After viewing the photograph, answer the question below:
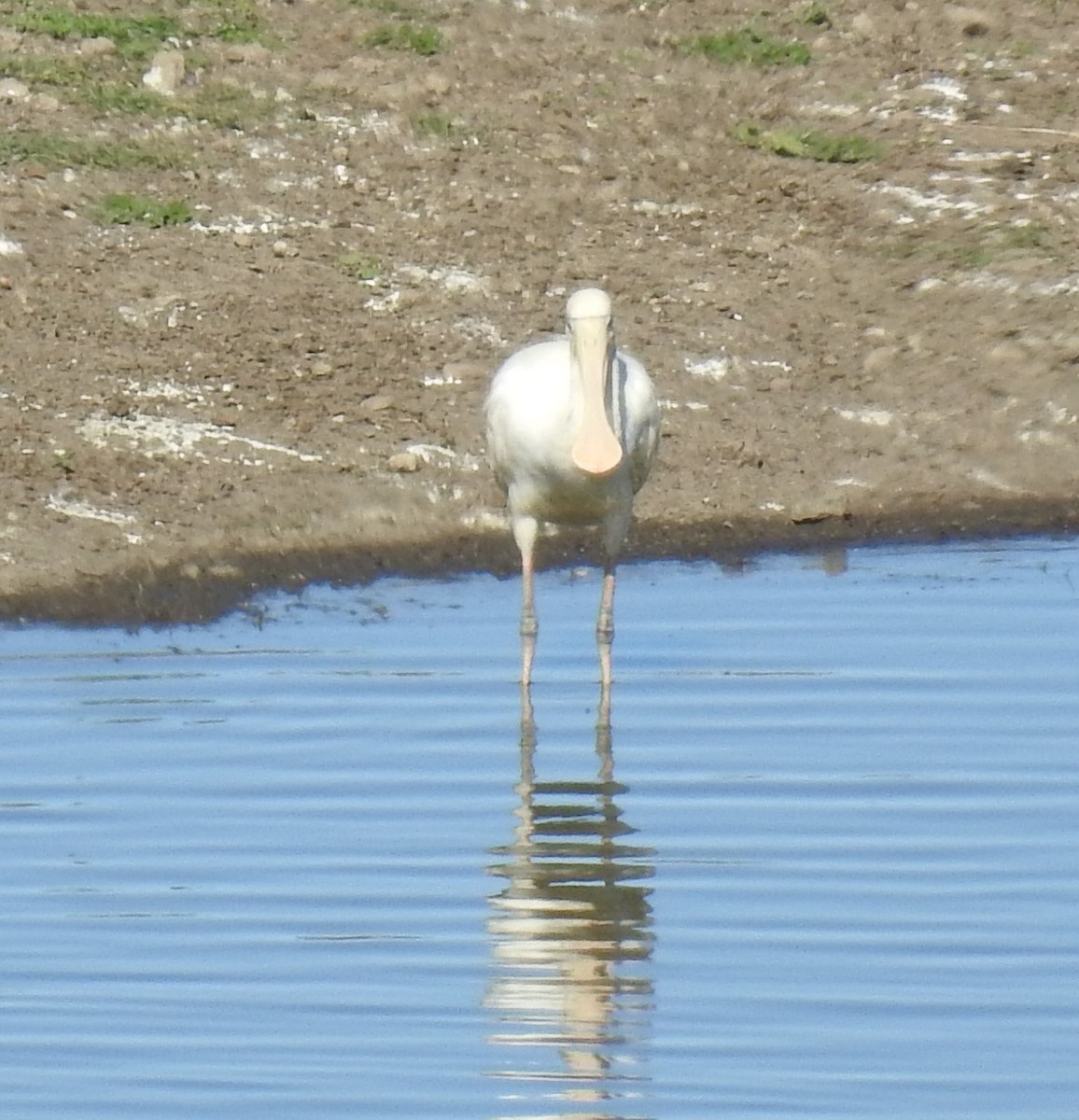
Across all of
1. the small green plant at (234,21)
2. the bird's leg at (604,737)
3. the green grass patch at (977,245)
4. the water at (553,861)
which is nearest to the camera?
the water at (553,861)

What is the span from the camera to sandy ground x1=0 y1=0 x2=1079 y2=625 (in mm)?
13500

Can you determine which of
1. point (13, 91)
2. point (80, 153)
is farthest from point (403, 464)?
point (13, 91)

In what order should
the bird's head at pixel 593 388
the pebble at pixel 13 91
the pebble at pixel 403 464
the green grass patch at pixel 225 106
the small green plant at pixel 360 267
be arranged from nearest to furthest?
the bird's head at pixel 593 388 < the pebble at pixel 403 464 < the small green plant at pixel 360 267 < the pebble at pixel 13 91 < the green grass patch at pixel 225 106

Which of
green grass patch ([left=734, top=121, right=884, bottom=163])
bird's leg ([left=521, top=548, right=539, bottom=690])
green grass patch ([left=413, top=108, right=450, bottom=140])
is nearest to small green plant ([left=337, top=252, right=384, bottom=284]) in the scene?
green grass patch ([left=413, top=108, right=450, bottom=140])

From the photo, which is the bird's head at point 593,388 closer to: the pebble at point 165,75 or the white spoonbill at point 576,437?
the white spoonbill at point 576,437

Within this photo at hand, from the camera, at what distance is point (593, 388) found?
35.7ft

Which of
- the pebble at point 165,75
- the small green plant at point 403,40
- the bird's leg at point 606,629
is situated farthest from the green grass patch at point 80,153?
the bird's leg at point 606,629

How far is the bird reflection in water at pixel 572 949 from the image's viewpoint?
21.2 feet

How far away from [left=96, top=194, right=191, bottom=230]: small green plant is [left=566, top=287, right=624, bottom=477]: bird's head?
18.5ft

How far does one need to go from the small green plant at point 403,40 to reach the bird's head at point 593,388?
26.6 ft

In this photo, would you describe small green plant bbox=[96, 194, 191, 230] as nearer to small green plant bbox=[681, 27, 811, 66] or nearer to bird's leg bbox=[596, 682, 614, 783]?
small green plant bbox=[681, 27, 811, 66]

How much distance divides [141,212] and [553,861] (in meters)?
8.38

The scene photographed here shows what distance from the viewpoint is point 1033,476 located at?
14.5 m

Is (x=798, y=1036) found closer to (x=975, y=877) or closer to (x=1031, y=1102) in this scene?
(x=1031, y=1102)
